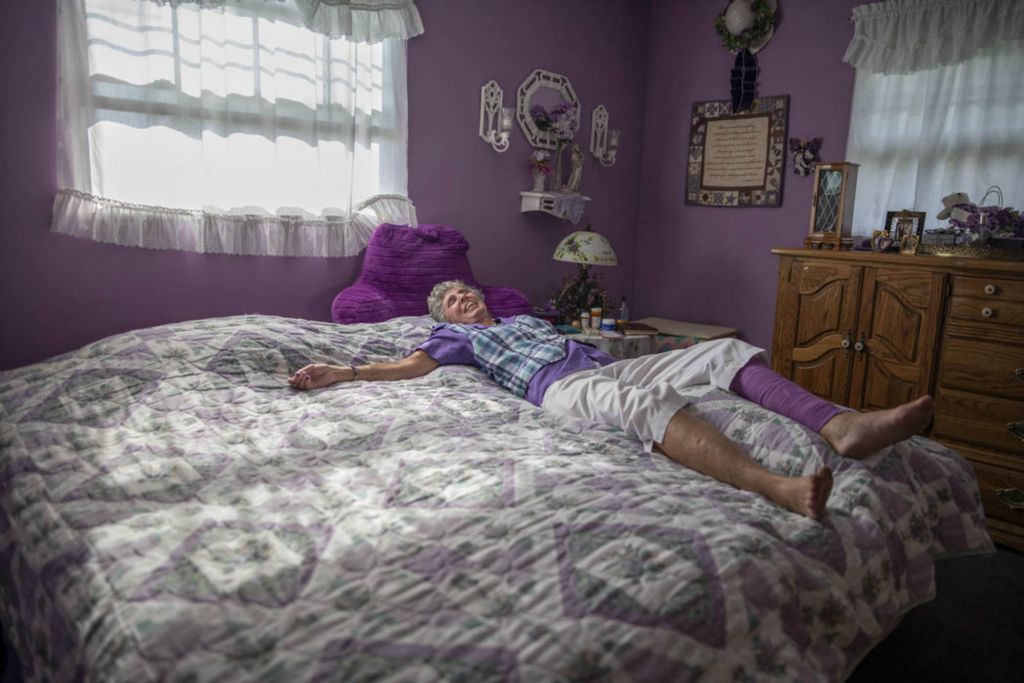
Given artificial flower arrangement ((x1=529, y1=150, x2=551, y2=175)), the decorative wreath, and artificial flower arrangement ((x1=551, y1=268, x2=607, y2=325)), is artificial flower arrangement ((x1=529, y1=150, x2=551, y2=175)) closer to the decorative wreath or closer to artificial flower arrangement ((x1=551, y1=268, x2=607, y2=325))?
artificial flower arrangement ((x1=551, y1=268, x2=607, y2=325))

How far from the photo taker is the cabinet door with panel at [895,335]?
2756 millimetres

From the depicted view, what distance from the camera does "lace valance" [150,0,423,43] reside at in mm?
2867

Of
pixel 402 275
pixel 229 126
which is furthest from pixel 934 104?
pixel 229 126

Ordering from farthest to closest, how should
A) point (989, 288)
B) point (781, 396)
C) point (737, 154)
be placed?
1. point (737, 154)
2. point (989, 288)
3. point (781, 396)

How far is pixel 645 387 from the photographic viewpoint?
2.04m

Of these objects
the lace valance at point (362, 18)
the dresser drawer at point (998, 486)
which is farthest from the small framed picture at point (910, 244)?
the lace valance at point (362, 18)

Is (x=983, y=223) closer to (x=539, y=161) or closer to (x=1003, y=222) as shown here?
(x=1003, y=222)

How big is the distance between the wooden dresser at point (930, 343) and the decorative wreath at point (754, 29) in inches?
53.8

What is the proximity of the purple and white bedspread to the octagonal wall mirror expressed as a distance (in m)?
2.19

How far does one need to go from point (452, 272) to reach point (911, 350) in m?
1.92

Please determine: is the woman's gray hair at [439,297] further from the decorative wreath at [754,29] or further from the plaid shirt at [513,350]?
the decorative wreath at [754,29]

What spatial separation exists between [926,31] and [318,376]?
9.99 feet

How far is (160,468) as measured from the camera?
5.02ft

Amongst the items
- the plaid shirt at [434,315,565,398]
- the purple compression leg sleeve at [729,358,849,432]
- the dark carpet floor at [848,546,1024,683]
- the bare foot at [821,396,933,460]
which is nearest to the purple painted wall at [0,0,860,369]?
the plaid shirt at [434,315,565,398]
